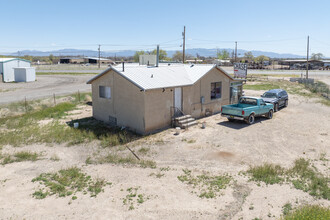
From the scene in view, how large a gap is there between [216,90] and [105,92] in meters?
8.67

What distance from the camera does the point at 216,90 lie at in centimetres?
2194

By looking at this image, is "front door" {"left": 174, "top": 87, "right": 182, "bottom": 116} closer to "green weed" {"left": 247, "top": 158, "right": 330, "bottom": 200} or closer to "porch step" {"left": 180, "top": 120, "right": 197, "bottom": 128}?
"porch step" {"left": 180, "top": 120, "right": 197, "bottom": 128}

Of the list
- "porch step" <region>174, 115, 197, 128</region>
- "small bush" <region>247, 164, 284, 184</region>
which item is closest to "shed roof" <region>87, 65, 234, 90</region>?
"porch step" <region>174, 115, 197, 128</region>

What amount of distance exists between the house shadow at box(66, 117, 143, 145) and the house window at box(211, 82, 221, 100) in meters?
8.05

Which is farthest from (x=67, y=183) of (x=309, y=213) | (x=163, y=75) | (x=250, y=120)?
(x=250, y=120)

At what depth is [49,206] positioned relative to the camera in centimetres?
873

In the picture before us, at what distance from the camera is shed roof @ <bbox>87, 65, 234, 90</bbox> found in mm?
16719

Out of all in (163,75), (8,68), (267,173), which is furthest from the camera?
(8,68)

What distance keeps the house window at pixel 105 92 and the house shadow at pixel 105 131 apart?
1842 mm

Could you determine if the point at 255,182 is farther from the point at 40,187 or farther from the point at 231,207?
the point at 40,187

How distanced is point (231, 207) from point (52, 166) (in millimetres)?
7749

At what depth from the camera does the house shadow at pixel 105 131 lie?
1513 centimetres

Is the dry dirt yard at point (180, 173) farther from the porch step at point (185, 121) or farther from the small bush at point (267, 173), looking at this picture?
the porch step at point (185, 121)

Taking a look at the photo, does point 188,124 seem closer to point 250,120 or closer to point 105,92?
point 250,120
